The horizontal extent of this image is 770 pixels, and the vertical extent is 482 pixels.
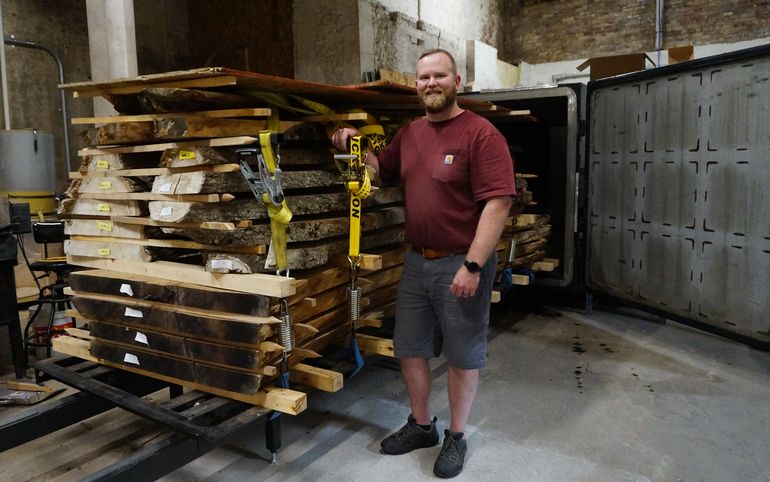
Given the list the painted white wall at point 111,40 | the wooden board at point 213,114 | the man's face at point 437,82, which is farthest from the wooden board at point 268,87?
the painted white wall at point 111,40

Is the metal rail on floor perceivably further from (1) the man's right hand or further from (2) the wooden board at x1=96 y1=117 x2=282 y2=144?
(1) the man's right hand

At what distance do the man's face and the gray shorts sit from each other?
77 centimetres

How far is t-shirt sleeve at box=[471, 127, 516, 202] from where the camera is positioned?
108 inches

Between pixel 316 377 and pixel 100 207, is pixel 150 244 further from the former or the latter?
pixel 316 377

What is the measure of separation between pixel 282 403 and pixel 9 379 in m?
2.78

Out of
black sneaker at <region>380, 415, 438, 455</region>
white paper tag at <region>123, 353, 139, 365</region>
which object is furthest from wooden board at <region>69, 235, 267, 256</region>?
black sneaker at <region>380, 415, 438, 455</region>

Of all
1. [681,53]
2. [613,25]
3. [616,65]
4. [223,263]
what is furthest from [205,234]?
[613,25]

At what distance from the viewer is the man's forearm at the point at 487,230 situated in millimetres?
2729

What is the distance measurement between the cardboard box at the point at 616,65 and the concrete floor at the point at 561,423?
275cm

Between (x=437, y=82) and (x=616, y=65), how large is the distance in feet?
12.8

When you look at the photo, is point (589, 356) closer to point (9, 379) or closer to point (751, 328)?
point (751, 328)

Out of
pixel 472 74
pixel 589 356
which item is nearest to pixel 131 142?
pixel 589 356

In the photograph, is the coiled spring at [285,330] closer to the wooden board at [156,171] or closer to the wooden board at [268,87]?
the wooden board at [156,171]

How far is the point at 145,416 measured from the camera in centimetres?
257
